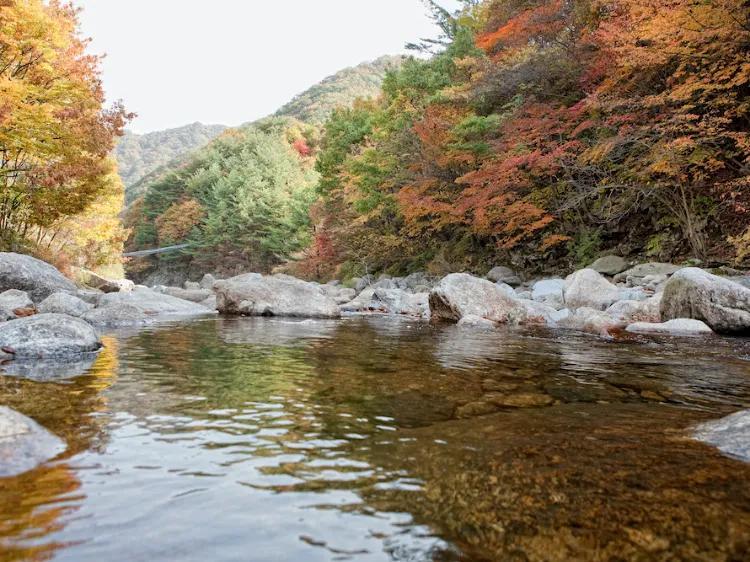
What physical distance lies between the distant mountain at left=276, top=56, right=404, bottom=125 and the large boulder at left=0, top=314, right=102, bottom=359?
6015 cm

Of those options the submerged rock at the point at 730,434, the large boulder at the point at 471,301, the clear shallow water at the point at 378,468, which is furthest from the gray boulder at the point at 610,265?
the submerged rock at the point at 730,434

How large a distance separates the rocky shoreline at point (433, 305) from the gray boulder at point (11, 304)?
0.02 meters

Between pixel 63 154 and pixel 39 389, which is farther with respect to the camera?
pixel 63 154

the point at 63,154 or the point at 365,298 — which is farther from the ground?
the point at 63,154

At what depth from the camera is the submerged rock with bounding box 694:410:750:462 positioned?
2.43m

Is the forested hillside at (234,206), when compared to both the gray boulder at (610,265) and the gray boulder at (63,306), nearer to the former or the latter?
the gray boulder at (610,265)

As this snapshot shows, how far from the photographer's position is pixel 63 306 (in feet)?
29.5

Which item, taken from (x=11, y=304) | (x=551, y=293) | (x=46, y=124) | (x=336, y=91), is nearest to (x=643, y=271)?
(x=551, y=293)

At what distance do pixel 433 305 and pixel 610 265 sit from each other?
5.81m

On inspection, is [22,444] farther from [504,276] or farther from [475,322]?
[504,276]

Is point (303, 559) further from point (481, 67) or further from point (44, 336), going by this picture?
point (481, 67)

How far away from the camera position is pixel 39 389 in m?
3.66

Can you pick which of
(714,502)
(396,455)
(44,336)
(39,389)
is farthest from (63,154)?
(714,502)

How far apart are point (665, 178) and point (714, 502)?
12808mm
